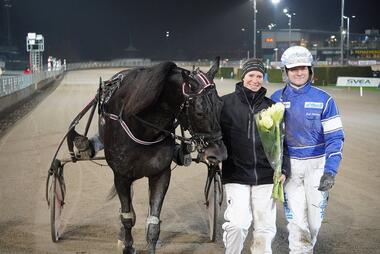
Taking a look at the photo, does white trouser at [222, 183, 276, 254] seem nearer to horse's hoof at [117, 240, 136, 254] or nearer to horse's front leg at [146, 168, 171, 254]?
horse's front leg at [146, 168, 171, 254]

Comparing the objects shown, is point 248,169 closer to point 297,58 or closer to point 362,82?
point 297,58

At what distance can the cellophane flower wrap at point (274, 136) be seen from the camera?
339 centimetres

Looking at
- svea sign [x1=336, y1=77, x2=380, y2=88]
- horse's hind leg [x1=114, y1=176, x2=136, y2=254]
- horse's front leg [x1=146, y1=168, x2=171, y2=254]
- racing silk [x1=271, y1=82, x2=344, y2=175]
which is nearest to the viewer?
racing silk [x1=271, y1=82, x2=344, y2=175]

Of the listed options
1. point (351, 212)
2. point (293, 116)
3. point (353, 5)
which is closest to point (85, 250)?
point (293, 116)

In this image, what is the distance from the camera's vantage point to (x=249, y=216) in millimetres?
3525

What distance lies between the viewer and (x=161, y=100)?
364cm

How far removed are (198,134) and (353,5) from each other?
3328 inches

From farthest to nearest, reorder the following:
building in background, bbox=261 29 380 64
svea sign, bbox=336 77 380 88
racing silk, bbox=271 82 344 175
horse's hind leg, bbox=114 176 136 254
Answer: building in background, bbox=261 29 380 64 < svea sign, bbox=336 77 380 88 < horse's hind leg, bbox=114 176 136 254 < racing silk, bbox=271 82 344 175

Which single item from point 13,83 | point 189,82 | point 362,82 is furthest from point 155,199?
point 362,82

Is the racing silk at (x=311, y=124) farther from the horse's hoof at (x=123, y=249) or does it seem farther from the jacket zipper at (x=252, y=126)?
the horse's hoof at (x=123, y=249)

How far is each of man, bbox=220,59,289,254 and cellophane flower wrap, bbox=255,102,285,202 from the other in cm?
7

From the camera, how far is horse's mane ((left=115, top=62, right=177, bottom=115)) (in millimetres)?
3527

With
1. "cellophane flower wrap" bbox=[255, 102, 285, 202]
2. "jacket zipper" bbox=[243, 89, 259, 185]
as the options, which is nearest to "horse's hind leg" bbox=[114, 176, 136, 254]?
"jacket zipper" bbox=[243, 89, 259, 185]

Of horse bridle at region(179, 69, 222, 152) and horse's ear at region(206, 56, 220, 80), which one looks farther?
horse's ear at region(206, 56, 220, 80)
